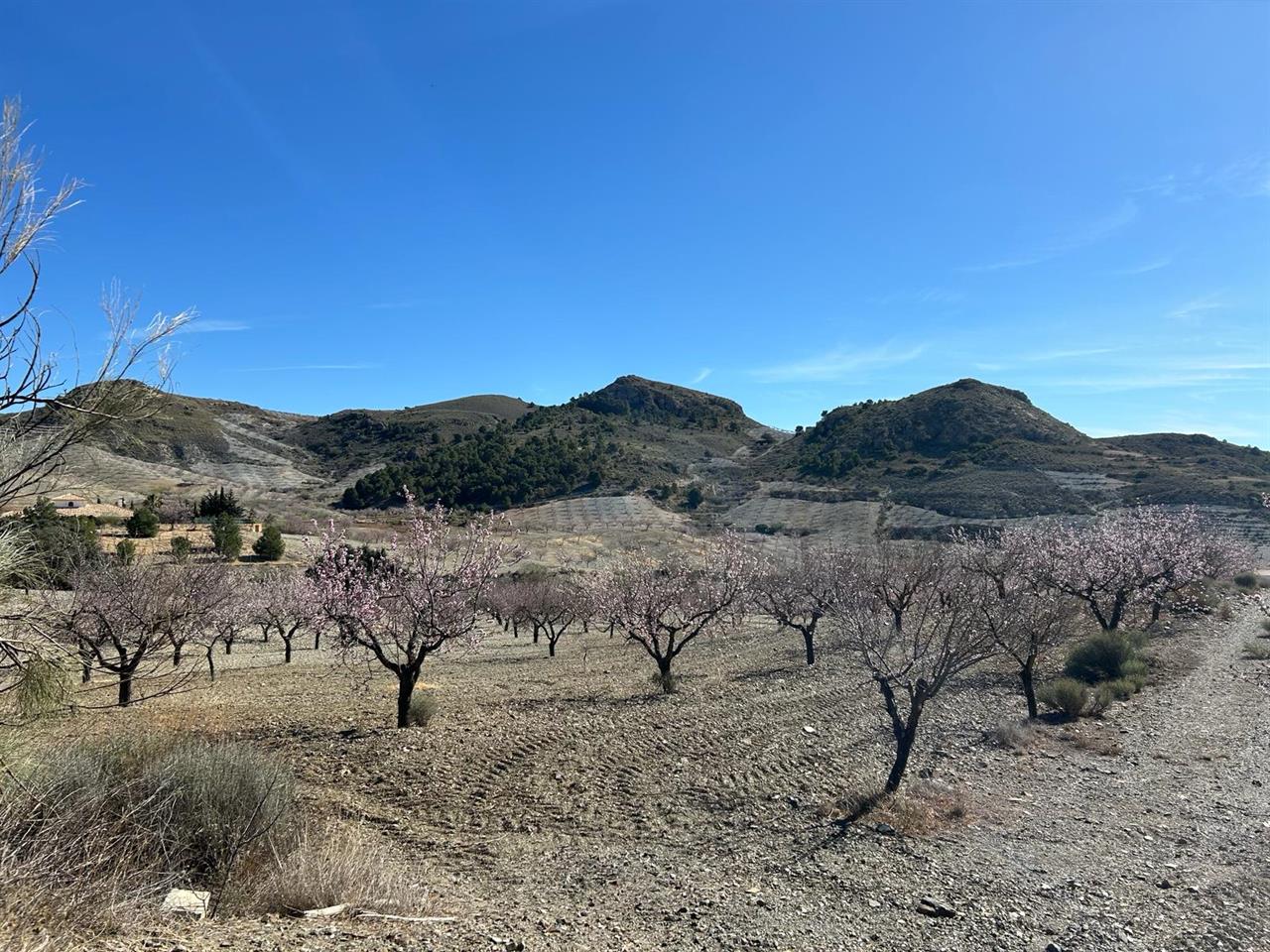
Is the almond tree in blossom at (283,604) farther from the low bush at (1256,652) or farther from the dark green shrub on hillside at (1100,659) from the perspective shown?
the low bush at (1256,652)

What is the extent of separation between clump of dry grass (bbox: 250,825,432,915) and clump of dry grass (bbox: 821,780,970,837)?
6.64 meters

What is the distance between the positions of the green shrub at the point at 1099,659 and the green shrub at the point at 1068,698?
3905mm

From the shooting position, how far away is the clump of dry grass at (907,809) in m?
10.3

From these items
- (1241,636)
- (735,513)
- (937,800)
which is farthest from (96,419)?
(735,513)

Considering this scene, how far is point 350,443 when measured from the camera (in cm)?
12631

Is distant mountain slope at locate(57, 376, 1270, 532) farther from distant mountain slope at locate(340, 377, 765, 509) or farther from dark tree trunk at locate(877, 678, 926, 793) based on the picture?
dark tree trunk at locate(877, 678, 926, 793)

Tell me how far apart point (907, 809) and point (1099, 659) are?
14521mm

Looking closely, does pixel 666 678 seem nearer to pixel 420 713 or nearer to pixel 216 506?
pixel 420 713

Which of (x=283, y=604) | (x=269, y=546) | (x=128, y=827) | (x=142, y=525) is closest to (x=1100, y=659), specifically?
(x=128, y=827)

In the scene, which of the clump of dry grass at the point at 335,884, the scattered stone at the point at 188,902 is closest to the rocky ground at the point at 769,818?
the clump of dry grass at the point at 335,884

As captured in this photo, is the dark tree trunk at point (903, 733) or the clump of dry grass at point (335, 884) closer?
the clump of dry grass at point (335, 884)

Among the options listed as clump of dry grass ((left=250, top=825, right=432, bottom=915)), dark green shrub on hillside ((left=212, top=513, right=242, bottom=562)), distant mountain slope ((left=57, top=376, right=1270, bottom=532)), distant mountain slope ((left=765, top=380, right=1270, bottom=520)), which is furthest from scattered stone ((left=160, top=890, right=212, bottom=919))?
distant mountain slope ((left=765, top=380, right=1270, bottom=520))

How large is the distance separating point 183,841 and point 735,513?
78.6 m

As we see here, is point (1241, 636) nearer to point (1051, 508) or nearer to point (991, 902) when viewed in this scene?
point (991, 902)
